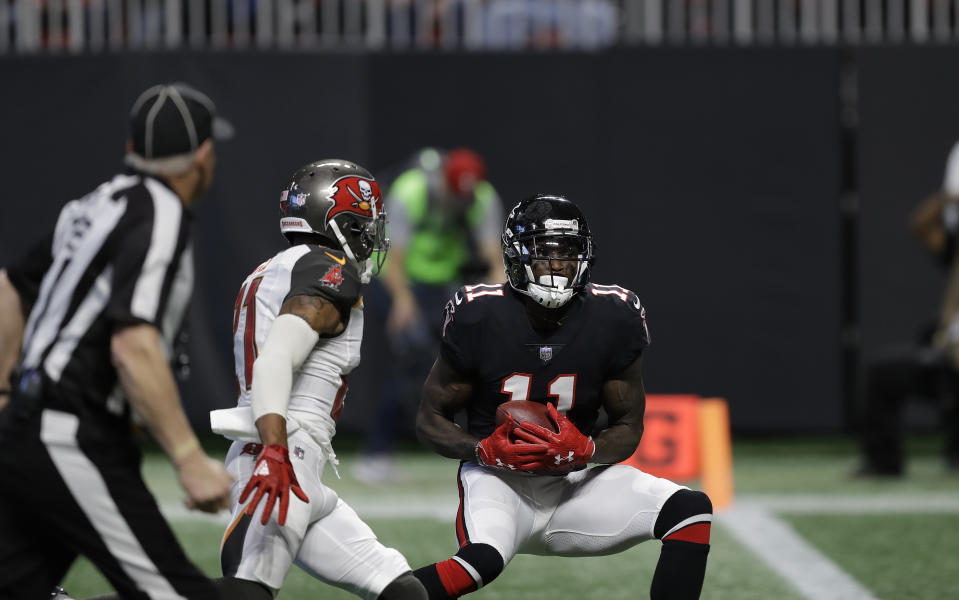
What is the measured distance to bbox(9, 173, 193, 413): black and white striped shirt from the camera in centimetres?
321

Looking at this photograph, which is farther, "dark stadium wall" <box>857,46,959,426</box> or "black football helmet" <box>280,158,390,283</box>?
"dark stadium wall" <box>857,46,959,426</box>

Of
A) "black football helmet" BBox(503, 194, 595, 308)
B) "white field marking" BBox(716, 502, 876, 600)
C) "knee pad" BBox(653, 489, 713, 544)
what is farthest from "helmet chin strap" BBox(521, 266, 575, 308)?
"white field marking" BBox(716, 502, 876, 600)

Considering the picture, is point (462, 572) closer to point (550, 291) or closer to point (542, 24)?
point (550, 291)

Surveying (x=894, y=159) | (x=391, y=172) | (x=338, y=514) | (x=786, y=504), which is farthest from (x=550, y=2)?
(x=338, y=514)

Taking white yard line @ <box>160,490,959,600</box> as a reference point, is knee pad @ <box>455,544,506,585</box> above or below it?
above

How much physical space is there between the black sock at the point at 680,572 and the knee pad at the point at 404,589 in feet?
2.35

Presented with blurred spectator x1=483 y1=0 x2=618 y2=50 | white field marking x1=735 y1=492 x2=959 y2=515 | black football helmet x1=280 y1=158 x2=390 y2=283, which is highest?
blurred spectator x1=483 y1=0 x2=618 y2=50

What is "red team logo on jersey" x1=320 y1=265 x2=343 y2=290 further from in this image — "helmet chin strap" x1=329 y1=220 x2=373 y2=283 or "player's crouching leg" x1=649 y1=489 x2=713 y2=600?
"player's crouching leg" x1=649 y1=489 x2=713 y2=600

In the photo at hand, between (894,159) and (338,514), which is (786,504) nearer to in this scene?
(894,159)

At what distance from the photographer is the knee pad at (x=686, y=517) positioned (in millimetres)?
4098

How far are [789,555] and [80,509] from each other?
3.74 meters

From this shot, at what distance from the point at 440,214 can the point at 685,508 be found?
4.58m

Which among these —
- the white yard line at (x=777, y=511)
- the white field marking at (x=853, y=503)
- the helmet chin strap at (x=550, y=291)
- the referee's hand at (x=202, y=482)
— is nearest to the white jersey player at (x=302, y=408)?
the referee's hand at (x=202, y=482)

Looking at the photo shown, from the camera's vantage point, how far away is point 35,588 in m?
3.27
